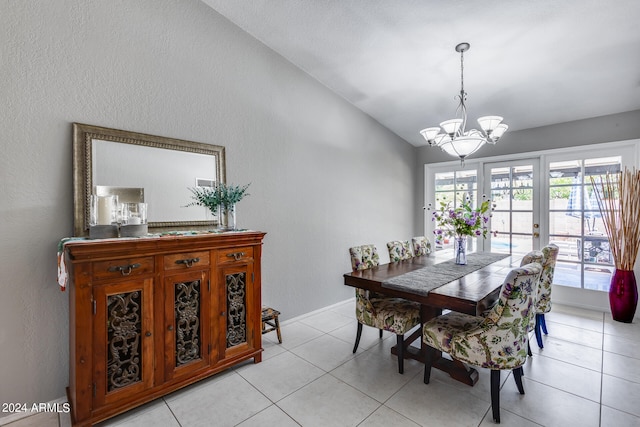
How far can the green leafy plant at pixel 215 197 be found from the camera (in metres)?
2.61

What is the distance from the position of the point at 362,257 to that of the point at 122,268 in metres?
1.89

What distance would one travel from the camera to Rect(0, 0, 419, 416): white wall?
189 centimetres

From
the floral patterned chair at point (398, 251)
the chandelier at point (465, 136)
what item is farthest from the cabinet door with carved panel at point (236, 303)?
the chandelier at point (465, 136)

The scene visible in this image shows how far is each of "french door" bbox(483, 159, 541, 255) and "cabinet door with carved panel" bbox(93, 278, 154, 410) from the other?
13.9 feet

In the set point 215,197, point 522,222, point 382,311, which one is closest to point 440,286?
point 382,311

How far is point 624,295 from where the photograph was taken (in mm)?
3285

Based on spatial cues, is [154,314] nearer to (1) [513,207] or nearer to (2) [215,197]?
(2) [215,197]

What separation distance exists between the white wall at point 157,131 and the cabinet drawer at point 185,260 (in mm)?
747

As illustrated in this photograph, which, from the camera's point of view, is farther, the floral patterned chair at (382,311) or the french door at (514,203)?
the french door at (514,203)

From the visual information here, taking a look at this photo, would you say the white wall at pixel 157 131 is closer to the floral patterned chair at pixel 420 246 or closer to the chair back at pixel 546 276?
the floral patterned chair at pixel 420 246

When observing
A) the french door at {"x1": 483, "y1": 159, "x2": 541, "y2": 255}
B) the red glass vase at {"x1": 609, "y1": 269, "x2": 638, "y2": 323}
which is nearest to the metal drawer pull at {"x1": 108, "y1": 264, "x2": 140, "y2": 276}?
the french door at {"x1": 483, "y1": 159, "x2": 541, "y2": 255}

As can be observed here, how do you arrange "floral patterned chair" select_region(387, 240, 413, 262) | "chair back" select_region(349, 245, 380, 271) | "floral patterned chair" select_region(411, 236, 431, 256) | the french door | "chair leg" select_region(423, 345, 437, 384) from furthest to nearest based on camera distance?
the french door < "floral patterned chair" select_region(411, 236, 431, 256) < "floral patterned chair" select_region(387, 240, 413, 262) < "chair back" select_region(349, 245, 380, 271) < "chair leg" select_region(423, 345, 437, 384)

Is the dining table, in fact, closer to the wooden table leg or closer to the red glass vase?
the wooden table leg

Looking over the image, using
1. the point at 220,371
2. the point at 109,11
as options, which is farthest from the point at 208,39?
the point at 220,371
